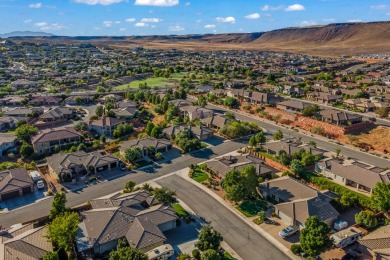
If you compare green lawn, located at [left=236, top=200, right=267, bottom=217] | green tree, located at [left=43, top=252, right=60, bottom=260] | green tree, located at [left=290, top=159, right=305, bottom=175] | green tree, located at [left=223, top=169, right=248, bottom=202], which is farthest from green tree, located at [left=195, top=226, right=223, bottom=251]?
green tree, located at [left=290, top=159, right=305, bottom=175]

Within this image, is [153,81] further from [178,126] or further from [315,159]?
[315,159]

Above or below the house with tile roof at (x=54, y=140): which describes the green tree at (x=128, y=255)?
below

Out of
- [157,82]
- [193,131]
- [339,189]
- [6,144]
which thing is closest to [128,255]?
[339,189]

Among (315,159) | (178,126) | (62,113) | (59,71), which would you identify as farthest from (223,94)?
(59,71)

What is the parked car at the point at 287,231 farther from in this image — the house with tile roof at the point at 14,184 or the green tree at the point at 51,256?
the house with tile roof at the point at 14,184

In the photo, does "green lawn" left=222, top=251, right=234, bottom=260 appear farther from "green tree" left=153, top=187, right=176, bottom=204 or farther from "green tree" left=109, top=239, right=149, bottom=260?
"green tree" left=153, top=187, right=176, bottom=204

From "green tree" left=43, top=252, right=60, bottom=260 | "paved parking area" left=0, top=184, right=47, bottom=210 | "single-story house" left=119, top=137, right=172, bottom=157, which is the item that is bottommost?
"paved parking area" left=0, top=184, right=47, bottom=210

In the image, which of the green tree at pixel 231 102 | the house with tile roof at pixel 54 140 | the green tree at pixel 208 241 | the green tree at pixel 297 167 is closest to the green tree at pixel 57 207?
the green tree at pixel 208 241
